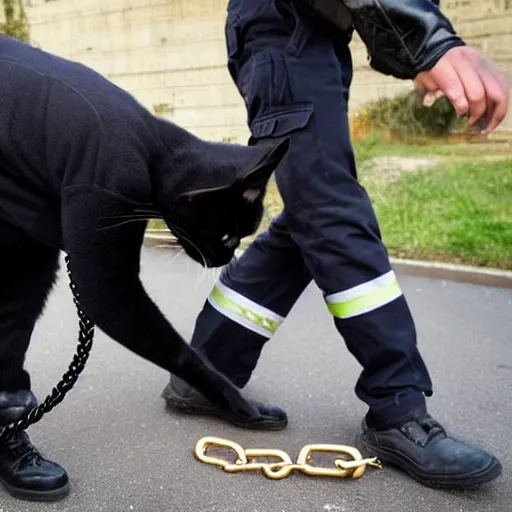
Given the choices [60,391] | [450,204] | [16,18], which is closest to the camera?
[60,391]

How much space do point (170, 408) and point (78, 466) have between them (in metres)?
0.44

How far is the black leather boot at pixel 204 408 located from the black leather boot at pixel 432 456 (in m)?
0.37

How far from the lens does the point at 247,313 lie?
7.97 feet

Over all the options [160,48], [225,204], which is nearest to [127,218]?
[225,204]

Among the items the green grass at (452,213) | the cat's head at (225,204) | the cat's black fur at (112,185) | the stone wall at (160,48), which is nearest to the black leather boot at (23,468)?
the cat's black fur at (112,185)

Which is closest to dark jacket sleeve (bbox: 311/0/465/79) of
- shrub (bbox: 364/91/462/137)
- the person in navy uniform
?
the person in navy uniform

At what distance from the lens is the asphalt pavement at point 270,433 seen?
2.05 metres

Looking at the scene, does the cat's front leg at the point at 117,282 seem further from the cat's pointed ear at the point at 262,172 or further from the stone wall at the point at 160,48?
the stone wall at the point at 160,48

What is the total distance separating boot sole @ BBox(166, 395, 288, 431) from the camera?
2441 millimetres

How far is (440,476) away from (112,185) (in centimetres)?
117

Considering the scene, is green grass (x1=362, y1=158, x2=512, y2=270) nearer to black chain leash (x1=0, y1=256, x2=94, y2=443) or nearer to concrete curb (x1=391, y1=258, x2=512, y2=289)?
concrete curb (x1=391, y1=258, x2=512, y2=289)

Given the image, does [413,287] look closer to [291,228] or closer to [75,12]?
[291,228]

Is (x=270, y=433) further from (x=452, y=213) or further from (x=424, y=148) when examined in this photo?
(x=424, y=148)

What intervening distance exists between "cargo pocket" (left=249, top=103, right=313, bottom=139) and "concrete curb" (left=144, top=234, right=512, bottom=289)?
2.82m
